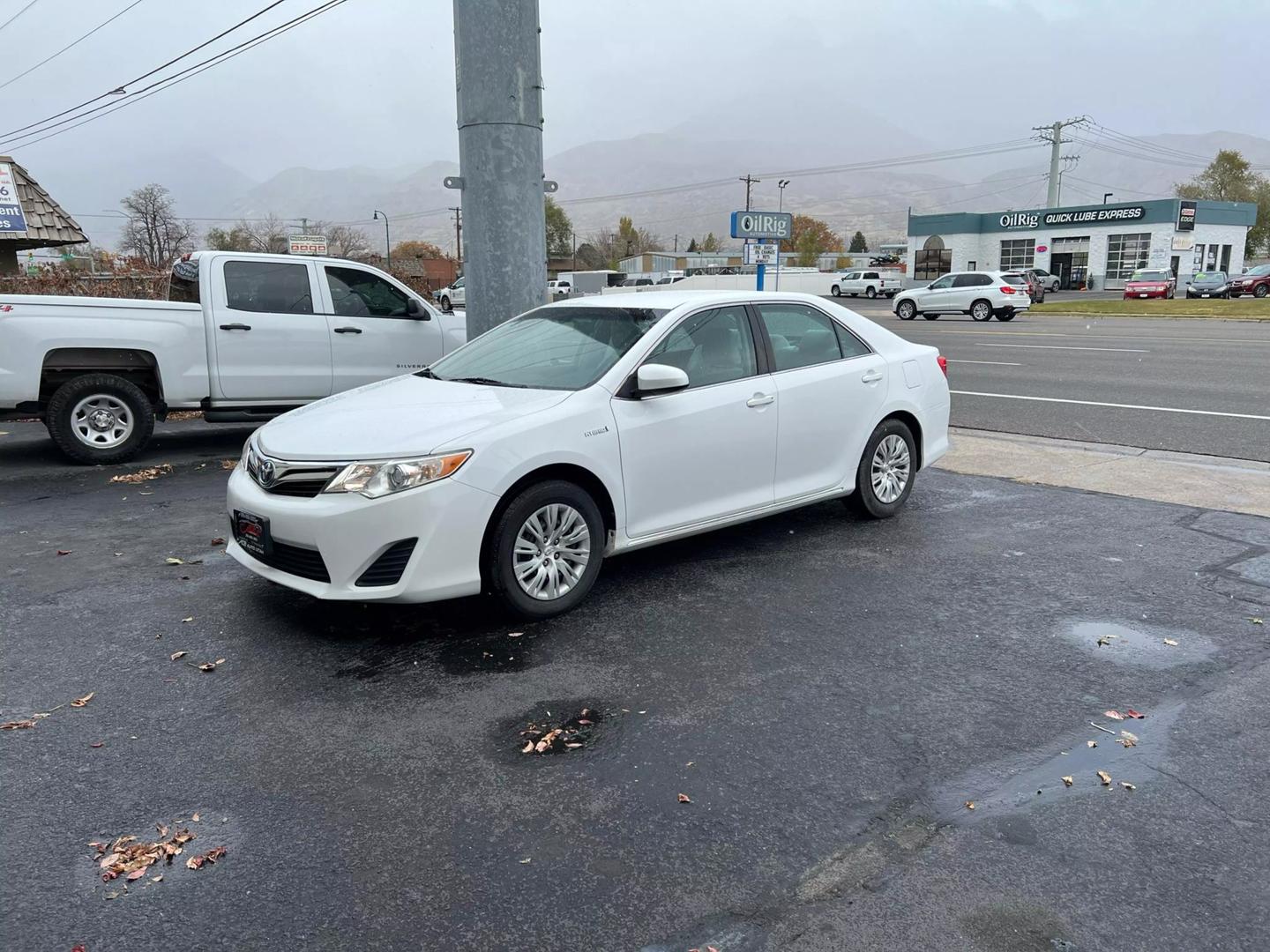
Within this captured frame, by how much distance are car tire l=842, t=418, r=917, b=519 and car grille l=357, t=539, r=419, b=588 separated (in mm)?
3300

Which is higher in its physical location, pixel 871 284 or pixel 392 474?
pixel 871 284

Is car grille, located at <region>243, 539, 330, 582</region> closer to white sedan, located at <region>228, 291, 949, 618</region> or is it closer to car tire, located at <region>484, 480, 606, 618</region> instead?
white sedan, located at <region>228, 291, 949, 618</region>

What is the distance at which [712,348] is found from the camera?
571cm

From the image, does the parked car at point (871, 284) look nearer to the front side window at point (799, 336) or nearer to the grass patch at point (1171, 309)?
the grass patch at point (1171, 309)

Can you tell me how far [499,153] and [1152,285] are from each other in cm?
4837

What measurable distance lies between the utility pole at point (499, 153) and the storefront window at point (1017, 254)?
67603 mm

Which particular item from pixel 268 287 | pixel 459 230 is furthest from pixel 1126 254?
pixel 268 287

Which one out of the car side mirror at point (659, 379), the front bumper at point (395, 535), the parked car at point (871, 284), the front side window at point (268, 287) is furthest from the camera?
the parked car at point (871, 284)

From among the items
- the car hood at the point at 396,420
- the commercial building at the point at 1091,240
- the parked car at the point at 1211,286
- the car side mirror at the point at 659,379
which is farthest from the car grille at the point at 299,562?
the commercial building at the point at 1091,240

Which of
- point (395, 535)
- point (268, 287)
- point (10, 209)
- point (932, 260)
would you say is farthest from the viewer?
point (932, 260)

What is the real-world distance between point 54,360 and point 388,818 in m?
7.13

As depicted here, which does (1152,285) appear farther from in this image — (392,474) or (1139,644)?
(392,474)

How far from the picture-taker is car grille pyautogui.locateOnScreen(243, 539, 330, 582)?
4.48 metres

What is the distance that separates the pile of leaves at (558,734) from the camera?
12.0 feet
